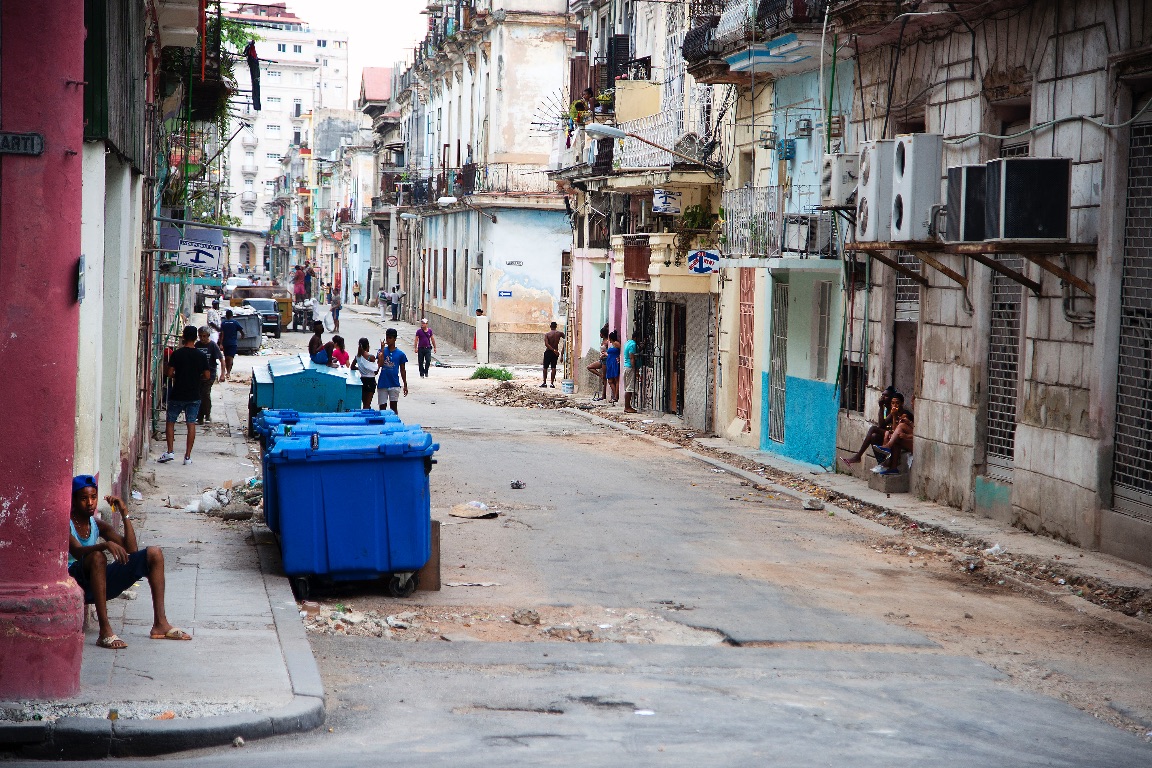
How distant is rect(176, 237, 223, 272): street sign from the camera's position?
19.6 meters

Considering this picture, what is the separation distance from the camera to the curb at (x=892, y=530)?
34.3 ft

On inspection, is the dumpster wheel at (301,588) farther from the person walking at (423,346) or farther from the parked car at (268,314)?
the parked car at (268,314)

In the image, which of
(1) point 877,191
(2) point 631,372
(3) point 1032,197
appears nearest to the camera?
(3) point 1032,197

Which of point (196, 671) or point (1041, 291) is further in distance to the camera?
point (1041, 291)

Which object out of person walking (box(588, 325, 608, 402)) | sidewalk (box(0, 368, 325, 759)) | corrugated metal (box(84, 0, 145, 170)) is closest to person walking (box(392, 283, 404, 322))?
person walking (box(588, 325, 608, 402))

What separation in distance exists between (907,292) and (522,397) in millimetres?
15780

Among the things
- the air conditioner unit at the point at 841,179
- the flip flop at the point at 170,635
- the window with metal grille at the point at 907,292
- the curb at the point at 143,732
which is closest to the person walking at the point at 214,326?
the air conditioner unit at the point at 841,179

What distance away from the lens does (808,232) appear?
63.8 ft

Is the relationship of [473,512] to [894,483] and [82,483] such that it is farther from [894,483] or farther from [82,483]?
[82,483]

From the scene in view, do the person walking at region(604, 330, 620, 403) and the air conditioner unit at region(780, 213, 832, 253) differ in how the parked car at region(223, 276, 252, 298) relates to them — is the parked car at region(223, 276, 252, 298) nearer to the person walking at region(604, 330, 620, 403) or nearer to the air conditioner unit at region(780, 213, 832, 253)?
the person walking at region(604, 330, 620, 403)

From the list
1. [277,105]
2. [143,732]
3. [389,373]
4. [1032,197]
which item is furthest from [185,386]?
[277,105]

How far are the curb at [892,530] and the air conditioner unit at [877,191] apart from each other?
3.13 metres

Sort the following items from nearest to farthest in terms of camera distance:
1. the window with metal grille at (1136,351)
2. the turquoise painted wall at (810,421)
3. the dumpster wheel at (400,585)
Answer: the dumpster wheel at (400,585) < the window with metal grille at (1136,351) < the turquoise painted wall at (810,421)

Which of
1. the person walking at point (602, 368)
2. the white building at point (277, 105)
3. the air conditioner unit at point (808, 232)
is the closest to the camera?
the air conditioner unit at point (808, 232)
